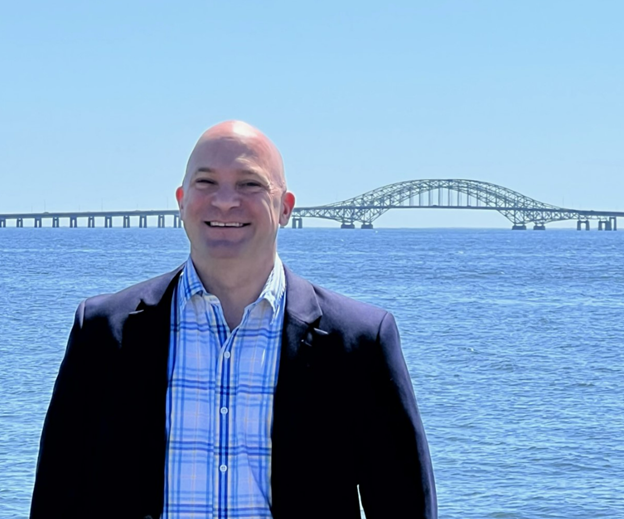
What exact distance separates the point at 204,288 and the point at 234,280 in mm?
78

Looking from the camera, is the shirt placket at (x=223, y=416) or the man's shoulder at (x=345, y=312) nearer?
the shirt placket at (x=223, y=416)

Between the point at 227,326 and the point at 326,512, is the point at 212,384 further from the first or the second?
the point at 326,512

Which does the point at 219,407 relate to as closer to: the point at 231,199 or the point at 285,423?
the point at 285,423

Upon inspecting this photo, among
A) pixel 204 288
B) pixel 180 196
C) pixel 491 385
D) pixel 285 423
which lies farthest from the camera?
pixel 491 385

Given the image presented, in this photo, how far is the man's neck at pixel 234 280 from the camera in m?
2.70

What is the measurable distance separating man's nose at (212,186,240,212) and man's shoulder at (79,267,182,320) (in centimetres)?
25

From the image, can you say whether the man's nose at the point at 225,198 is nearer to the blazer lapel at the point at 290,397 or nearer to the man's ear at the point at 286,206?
the man's ear at the point at 286,206

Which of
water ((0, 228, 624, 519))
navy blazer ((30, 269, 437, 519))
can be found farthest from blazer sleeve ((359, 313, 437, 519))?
water ((0, 228, 624, 519))

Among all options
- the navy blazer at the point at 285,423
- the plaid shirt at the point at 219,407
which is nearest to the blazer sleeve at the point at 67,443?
the navy blazer at the point at 285,423

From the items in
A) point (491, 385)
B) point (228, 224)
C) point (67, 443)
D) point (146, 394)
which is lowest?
point (491, 385)

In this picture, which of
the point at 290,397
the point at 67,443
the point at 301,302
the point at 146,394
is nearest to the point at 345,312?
the point at 301,302

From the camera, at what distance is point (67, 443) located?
8.68ft

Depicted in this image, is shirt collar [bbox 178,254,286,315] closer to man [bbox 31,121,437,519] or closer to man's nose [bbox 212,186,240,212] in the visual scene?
man [bbox 31,121,437,519]

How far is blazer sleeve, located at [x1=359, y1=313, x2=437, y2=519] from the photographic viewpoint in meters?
2.66
